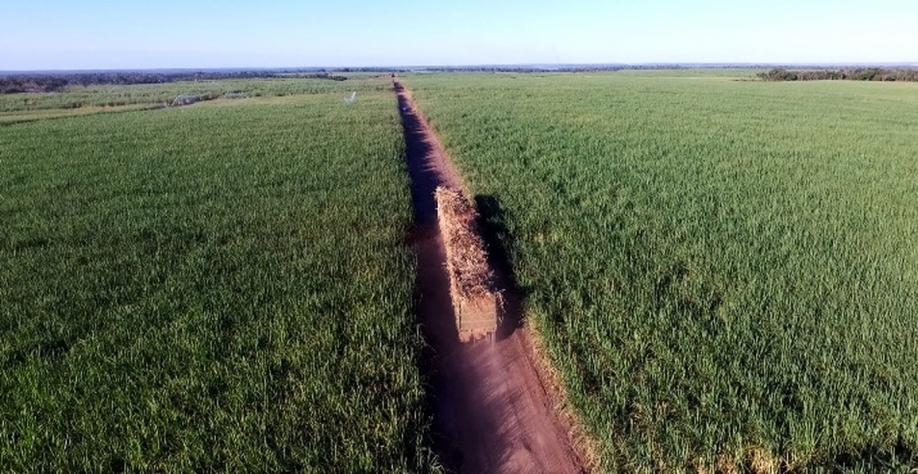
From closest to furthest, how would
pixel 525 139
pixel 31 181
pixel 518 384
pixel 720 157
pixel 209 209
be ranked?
pixel 518 384 → pixel 209 209 → pixel 31 181 → pixel 720 157 → pixel 525 139

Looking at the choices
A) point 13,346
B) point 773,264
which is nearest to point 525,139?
point 773,264

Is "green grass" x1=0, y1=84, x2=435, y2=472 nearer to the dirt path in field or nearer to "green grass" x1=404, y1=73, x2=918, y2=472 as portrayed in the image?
the dirt path in field

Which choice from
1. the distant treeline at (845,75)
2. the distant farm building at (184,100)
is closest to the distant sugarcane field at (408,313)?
the distant farm building at (184,100)

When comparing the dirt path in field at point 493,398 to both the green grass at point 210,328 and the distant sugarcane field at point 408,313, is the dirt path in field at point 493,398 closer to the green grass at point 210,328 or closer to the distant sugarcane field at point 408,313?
the distant sugarcane field at point 408,313

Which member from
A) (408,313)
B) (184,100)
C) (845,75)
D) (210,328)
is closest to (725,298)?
(408,313)

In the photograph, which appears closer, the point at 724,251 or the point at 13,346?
the point at 13,346

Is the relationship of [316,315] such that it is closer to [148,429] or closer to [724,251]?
[148,429]

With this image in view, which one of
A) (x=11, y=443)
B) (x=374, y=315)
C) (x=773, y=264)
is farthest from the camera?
(x=773, y=264)
